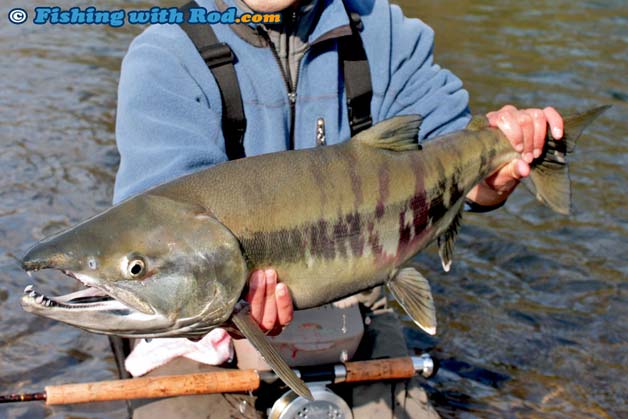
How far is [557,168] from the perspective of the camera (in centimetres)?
364

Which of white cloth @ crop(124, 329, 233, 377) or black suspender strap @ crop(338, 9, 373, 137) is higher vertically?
black suspender strap @ crop(338, 9, 373, 137)

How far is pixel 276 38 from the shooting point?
12.3 feet

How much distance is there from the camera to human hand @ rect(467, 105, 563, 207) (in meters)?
3.44

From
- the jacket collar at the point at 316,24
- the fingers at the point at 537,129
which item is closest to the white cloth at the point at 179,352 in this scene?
the jacket collar at the point at 316,24

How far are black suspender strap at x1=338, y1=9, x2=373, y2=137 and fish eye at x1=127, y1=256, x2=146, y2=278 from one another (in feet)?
5.40

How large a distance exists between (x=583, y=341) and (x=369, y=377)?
1.99m

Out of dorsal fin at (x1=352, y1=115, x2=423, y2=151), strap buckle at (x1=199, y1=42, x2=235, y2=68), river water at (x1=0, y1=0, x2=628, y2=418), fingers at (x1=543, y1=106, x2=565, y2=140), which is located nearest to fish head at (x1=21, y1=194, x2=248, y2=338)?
dorsal fin at (x1=352, y1=115, x2=423, y2=151)

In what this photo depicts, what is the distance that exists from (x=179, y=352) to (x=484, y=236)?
3.23 metres

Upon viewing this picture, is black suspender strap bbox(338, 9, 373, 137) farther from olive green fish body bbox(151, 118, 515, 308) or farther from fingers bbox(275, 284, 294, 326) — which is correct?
fingers bbox(275, 284, 294, 326)

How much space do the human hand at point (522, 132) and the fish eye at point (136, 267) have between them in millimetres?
1616

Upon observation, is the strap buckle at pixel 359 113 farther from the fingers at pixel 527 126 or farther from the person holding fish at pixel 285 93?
the fingers at pixel 527 126

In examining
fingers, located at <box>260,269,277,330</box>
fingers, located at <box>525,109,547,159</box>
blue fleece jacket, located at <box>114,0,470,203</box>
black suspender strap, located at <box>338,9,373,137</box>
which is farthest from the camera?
black suspender strap, located at <box>338,9,373,137</box>

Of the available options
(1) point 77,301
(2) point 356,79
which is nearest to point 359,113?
(2) point 356,79

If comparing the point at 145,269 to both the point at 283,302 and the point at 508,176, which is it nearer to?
the point at 283,302
